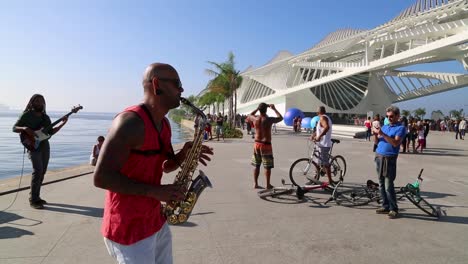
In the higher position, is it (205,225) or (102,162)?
(102,162)

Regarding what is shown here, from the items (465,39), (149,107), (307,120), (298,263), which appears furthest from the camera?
(307,120)

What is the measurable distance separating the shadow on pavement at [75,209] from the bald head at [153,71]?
4154 millimetres

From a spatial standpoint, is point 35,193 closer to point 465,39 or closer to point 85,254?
point 85,254

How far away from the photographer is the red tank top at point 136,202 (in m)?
1.95

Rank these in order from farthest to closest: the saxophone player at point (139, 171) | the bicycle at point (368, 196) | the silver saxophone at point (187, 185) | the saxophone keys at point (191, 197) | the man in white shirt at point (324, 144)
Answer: the man in white shirt at point (324, 144) → the bicycle at point (368, 196) → the saxophone keys at point (191, 197) → the silver saxophone at point (187, 185) → the saxophone player at point (139, 171)

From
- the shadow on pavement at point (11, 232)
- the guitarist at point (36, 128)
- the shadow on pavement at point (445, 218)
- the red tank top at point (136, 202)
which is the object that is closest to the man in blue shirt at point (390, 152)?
the shadow on pavement at point (445, 218)

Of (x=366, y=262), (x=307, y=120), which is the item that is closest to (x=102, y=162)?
(x=366, y=262)

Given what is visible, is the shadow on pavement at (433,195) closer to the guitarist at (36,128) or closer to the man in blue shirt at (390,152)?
the man in blue shirt at (390,152)

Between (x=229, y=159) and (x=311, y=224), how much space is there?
7.65 m

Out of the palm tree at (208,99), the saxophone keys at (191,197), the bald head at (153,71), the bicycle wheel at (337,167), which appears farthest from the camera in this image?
the palm tree at (208,99)

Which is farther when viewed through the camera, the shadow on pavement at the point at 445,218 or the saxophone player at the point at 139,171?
the shadow on pavement at the point at 445,218

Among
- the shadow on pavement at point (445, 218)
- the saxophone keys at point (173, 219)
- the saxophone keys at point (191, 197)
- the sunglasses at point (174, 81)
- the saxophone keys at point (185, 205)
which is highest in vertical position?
the sunglasses at point (174, 81)

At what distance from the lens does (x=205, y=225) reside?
5.11 meters

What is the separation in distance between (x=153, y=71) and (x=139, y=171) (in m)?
0.59
